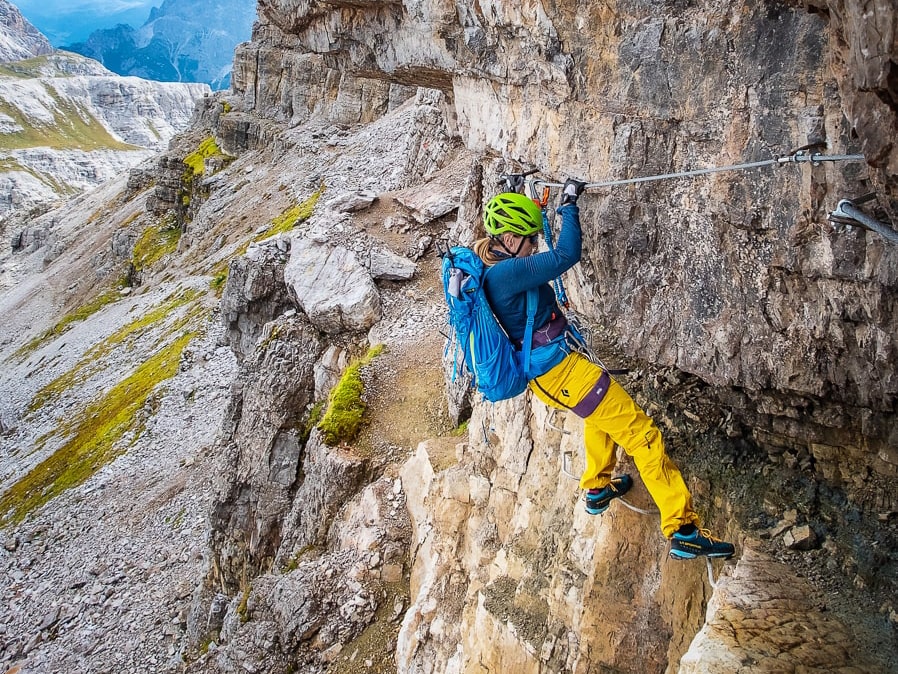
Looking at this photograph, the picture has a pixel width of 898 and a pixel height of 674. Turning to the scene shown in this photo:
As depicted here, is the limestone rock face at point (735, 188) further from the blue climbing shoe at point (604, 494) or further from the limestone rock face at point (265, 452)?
the limestone rock face at point (265, 452)

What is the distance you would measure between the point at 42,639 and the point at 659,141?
25667 mm

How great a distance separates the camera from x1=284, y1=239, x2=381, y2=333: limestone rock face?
69.8 feet

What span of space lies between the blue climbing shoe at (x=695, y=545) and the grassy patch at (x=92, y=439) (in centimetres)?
3084

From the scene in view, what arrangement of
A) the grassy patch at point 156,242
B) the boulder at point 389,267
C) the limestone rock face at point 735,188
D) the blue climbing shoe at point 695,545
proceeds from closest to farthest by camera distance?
the limestone rock face at point 735,188, the blue climbing shoe at point 695,545, the boulder at point 389,267, the grassy patch at point 156,242

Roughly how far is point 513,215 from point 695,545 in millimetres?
3939

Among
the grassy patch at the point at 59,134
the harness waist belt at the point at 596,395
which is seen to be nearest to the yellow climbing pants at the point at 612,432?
the harness waist belt at the point at 596,395

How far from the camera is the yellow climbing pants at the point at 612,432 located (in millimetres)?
6566

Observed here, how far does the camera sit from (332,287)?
22.2 m

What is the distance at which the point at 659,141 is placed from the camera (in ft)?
22.9

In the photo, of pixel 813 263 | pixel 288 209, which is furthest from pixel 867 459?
pixel 288 209

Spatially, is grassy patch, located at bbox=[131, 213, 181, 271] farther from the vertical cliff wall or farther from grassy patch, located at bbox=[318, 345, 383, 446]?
the vertical cliff wall

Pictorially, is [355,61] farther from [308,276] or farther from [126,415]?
[126,415]

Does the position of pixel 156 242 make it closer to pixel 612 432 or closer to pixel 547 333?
pixel 547 333

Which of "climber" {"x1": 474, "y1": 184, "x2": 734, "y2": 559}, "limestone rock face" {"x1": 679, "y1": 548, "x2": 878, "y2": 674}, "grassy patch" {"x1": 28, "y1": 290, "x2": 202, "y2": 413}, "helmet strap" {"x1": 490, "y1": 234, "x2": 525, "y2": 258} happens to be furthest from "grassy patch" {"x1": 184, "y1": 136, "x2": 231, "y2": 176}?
"limestone rock face" {"x1": 679, "y1": 548, "x2": 878, "y2": 674}
